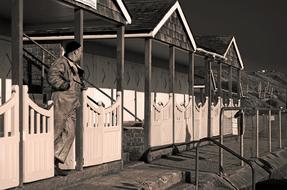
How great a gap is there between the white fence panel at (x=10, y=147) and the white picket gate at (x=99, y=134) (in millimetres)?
1952

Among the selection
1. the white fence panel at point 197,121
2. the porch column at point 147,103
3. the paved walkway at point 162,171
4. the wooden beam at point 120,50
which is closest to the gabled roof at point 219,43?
the white fence panel at point 197,121

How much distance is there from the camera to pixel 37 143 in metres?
8.33

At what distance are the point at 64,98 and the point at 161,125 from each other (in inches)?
239

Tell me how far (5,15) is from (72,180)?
517 cm

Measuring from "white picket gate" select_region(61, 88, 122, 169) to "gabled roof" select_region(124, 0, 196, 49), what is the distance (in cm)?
286

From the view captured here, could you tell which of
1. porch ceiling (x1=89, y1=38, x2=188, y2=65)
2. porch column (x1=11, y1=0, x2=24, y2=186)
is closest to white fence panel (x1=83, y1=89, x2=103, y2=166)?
porch column (x1=11, y1=0, x2=24, y2=186)

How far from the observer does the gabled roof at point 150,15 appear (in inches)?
557

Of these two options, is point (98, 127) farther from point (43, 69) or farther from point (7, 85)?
point (43, 69)

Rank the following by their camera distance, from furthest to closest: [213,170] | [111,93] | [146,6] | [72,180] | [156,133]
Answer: [111,93]
[146,6]
[156,133]
[213,170]
[72,180]

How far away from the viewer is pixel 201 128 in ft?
61.8

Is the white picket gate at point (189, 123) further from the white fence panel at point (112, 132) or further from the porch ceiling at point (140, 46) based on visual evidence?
the white fence panel at point (112, 132)

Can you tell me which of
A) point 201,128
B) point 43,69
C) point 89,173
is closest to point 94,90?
point 43,69

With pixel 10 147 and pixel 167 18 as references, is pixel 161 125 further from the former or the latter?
pixel 10 147

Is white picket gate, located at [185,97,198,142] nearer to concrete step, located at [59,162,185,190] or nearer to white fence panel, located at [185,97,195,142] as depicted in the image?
white fence panel, located at [185,97,195,142]
